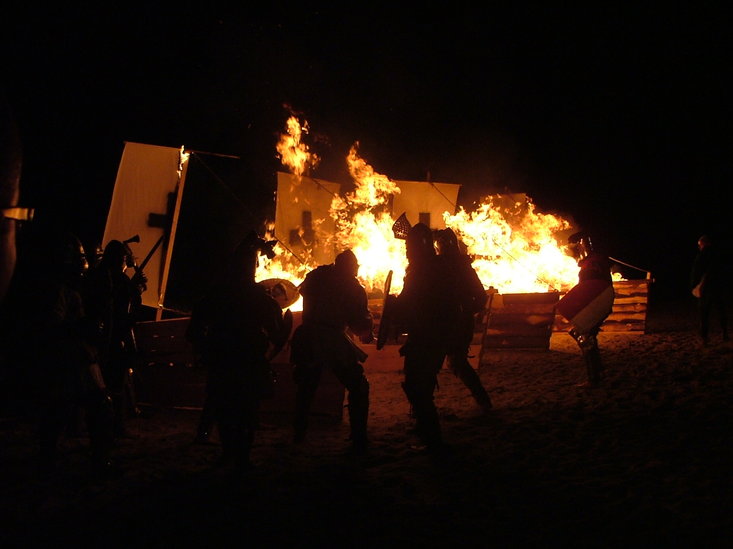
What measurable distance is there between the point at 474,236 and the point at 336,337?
7.75 meters

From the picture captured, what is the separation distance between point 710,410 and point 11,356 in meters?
6.21

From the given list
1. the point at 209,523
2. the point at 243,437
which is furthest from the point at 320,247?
the point at 209,523

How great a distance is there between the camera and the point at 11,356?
465cm

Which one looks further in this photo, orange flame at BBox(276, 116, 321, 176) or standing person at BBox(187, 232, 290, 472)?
orange flame at BBox(276, 116, 321, 176)

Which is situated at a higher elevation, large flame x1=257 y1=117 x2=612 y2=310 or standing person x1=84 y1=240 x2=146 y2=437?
large flame x1=257 y1=117 x2=612 y2=310

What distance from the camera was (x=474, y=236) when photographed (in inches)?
500

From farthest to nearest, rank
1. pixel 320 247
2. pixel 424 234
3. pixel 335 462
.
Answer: pixel 320 247 → pixel 424 234 → pixel 335 462

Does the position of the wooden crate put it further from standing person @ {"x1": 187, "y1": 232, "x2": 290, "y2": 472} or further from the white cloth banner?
standing person @ {"x1": 187, "y1": 232, "x2": 290, "y2": 472}

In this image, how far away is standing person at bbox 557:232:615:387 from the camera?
750 cm

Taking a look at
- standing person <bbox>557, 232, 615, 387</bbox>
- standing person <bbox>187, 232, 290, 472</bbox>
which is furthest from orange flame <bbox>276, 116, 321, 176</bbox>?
standing person <bbox>187, 232, 290, 472</bbox>

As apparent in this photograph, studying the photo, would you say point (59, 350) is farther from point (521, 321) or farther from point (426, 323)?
point (521, 321)

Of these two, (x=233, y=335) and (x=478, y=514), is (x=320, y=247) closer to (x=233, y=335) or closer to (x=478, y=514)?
(x=233, y=335)

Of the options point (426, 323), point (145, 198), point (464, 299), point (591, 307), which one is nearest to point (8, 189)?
point (426, 323)

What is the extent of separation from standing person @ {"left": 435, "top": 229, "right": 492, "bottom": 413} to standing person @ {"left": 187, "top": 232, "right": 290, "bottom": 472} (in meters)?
1.69
